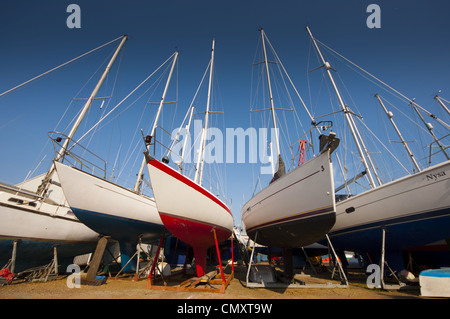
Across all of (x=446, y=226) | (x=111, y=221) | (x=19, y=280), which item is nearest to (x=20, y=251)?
(x=19, y=280)

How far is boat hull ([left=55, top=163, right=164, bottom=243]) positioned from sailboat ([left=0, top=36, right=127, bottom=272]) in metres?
1.19

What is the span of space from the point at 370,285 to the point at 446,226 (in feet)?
10.9

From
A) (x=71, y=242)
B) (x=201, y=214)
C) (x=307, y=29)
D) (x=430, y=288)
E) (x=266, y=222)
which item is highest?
(x=307, y=29)

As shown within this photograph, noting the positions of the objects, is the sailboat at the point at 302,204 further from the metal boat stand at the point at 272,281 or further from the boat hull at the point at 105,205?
the boat hull at the point at 105,205

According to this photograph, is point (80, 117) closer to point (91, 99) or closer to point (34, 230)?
point (91, 99)

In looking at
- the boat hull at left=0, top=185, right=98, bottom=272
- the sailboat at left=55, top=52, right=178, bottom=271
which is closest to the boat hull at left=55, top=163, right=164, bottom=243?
the sailboat at left=55, top=52, right=178, bottom=271

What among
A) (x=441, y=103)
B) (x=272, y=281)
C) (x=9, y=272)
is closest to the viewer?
(x=9, y=272)

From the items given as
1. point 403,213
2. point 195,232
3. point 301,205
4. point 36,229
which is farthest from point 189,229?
point 403,213

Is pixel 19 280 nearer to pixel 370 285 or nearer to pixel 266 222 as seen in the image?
pixel 266 222

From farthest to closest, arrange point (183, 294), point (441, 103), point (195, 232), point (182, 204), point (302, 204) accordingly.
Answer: point (441, 103), point (195, 232), point (182, 204), point (302, 204), point (183, 294)

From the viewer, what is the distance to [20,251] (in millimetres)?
8016

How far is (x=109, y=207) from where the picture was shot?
26.5ft

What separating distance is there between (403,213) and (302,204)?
428 centimetres

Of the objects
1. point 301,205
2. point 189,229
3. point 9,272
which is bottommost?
point 9,272
